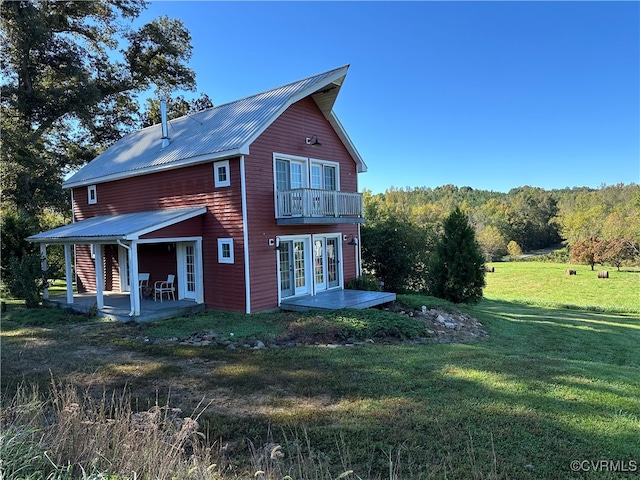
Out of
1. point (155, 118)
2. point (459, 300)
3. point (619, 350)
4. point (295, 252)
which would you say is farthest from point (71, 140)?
point (619, 350)

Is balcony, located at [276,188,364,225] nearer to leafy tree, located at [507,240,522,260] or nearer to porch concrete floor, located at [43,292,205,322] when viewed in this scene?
porch concrete floor, located at [43,292,205,322]

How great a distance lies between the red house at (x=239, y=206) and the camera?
11297mm

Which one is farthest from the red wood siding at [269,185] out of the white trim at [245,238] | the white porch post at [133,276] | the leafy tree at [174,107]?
the leafy tree at [174,107]

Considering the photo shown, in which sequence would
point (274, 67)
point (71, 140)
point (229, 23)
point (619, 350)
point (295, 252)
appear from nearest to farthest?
1. point (619, 350)
2. point (295, 252)
3. point (229, 23)
4. point (274, 67)
5. point (71, 140)

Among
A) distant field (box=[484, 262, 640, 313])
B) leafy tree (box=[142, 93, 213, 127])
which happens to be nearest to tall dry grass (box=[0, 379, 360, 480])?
distant field (box=[484, 262, 640, 313])

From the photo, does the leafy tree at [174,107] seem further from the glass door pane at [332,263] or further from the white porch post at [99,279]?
the glass door pane at [332,263]

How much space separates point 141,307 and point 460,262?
11.0m

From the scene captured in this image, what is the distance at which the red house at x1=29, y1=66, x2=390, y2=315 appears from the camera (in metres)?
11.3

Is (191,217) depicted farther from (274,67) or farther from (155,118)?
(155,118)

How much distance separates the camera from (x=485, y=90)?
21984mm

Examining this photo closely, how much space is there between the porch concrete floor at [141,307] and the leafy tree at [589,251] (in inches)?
1551

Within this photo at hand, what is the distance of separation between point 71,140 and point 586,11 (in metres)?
26.2

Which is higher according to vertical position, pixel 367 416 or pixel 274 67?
pixel 274 67

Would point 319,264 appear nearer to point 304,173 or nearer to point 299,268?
point 299,268
